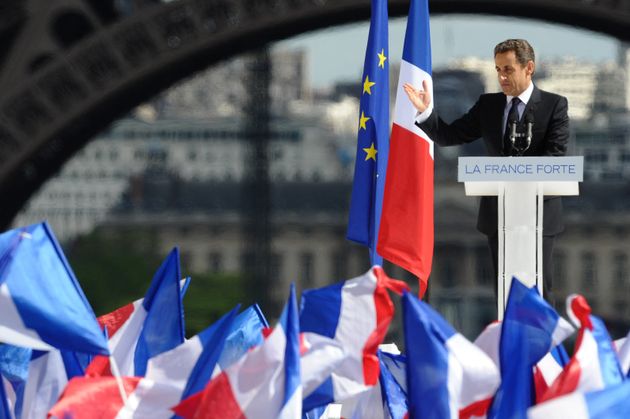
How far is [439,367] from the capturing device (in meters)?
7.23

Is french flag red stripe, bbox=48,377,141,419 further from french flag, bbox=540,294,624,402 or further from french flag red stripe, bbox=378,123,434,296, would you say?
french flag red stripe, bbox=378,123,434,296

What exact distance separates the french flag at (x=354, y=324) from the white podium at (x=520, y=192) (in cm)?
64

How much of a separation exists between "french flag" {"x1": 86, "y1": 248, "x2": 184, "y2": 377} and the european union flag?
4.72ft

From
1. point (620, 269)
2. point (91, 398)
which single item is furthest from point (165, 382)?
point (620, 269)

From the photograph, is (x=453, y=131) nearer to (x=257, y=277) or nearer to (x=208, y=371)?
(x=208, y=371)

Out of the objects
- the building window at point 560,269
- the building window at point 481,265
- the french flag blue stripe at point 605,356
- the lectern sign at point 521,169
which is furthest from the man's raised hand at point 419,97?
the building window at point 481,265

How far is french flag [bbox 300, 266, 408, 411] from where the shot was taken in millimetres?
7578

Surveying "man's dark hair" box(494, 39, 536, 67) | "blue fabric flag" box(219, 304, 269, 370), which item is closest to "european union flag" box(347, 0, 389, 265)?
"blue fabric flag" box(219, 304, 269, 370)

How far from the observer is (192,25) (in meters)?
32.6

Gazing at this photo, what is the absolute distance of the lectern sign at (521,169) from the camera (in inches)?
324

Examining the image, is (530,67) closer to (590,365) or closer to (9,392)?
(590,365)

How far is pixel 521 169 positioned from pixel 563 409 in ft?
5.08

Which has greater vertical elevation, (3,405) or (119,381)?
(119,381)

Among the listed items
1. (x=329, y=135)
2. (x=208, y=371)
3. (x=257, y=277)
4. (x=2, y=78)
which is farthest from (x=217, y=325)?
(x=329, y=135)
